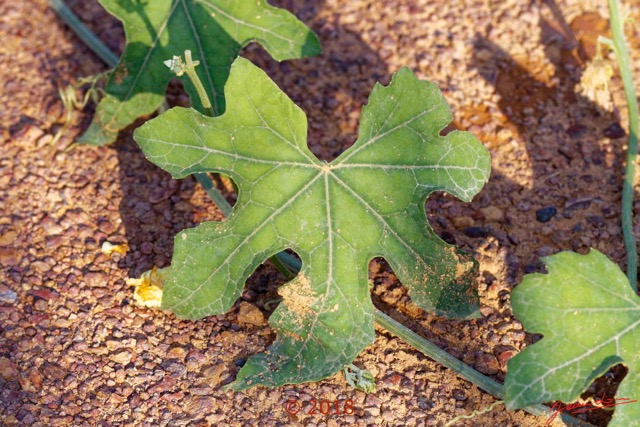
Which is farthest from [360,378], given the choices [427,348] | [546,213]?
[546,213]

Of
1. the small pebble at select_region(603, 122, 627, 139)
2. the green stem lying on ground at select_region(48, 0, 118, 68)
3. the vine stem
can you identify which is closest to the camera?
the vine stem

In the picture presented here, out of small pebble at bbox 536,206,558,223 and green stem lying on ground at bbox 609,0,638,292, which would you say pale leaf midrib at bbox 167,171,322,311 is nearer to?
small pebble at bbox 536,206,558,223

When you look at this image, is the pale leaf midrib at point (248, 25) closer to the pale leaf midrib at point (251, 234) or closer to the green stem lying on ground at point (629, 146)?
the pale leaf midrib at point (251, 234)

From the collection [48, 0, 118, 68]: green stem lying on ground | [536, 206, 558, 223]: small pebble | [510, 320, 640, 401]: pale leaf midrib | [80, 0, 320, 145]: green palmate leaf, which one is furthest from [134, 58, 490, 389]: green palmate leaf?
[48, 0, 118, 68]: green stem lying on ground

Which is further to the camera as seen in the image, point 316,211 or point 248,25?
point 248,25

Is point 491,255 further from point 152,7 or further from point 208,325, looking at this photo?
point 152,7

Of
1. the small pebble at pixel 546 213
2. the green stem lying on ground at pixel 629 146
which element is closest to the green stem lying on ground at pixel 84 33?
the small pebble at pixel 546 213

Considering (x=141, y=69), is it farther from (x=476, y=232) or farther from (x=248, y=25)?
(x=476, y=232)
